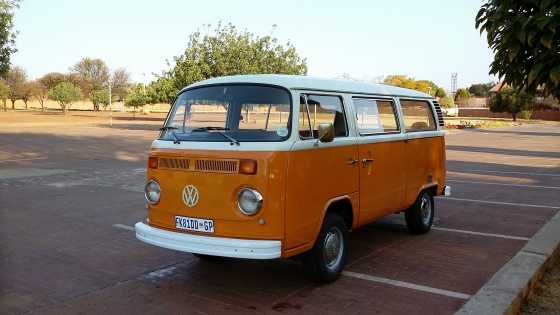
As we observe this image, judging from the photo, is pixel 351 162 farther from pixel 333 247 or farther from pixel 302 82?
pixel 302 82

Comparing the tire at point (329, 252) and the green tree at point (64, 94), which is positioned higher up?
the green tree at point (64, 94)

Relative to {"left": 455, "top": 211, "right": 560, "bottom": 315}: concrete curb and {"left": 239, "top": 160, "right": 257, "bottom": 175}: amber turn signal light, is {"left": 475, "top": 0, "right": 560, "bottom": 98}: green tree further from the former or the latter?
{"left": 239, "top": 160, "right": 257, "bottom": 175}: amber turn signal light

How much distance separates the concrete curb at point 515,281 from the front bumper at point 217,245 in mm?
1670

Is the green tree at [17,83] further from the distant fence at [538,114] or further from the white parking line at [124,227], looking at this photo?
the white parking line at [124,227]

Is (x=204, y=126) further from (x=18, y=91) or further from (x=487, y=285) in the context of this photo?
(x=18, y=91)

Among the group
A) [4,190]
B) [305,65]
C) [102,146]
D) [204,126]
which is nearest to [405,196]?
[204,126]

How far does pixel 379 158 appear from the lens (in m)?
6.22

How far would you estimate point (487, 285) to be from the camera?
5.02m

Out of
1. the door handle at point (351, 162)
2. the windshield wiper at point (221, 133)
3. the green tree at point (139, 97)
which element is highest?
the green tree at point (139, 97)

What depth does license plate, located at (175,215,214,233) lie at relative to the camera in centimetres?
492

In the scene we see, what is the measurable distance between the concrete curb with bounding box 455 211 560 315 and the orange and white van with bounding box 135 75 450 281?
1.44m

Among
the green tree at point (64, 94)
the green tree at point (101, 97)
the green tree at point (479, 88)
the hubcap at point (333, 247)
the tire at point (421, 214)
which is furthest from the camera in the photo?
the green tree at point (479, 88)

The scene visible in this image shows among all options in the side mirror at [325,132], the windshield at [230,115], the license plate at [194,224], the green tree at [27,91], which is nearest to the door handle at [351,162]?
the side mirror at [325,132]

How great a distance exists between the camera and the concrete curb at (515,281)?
4484mm
